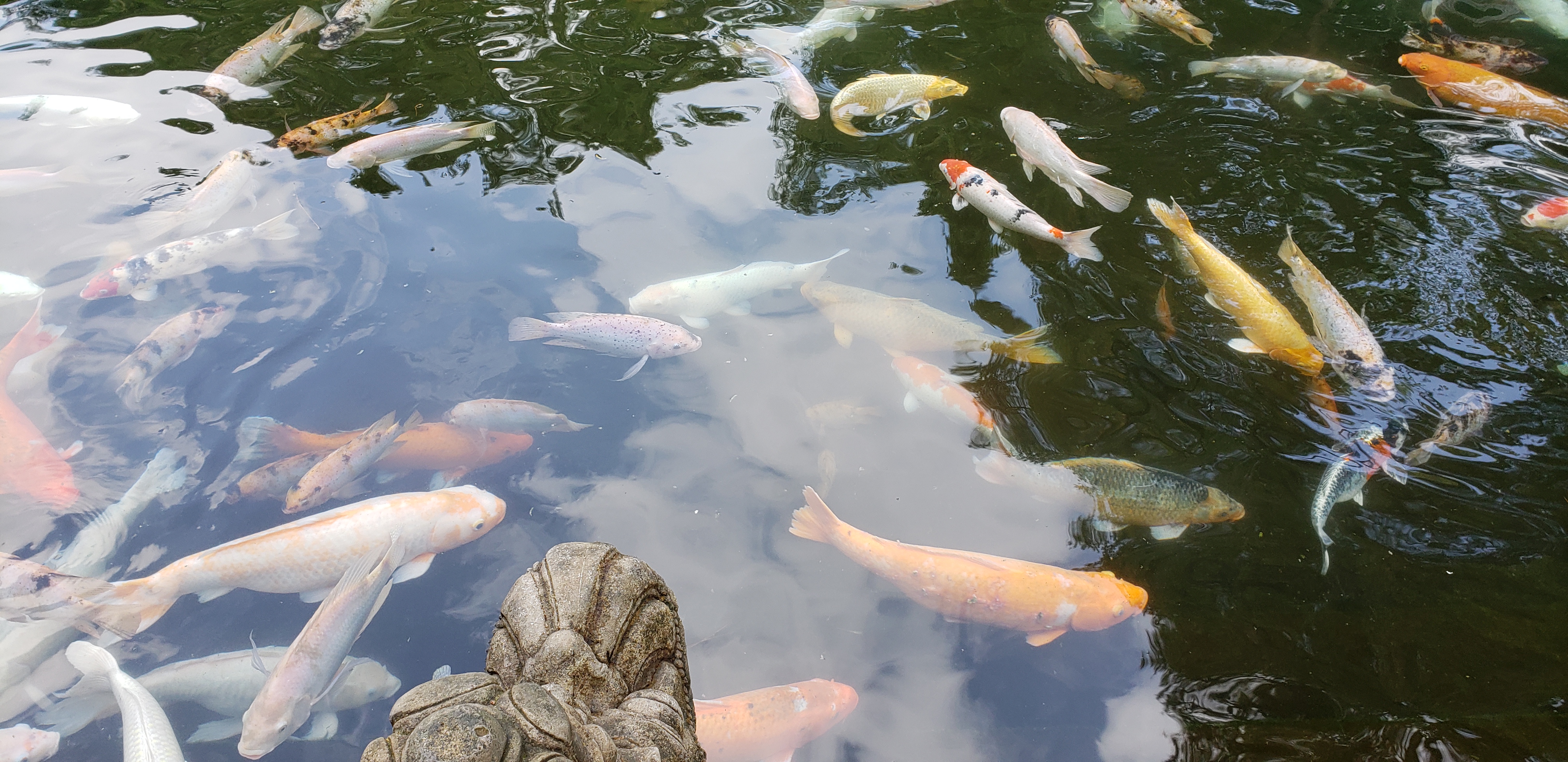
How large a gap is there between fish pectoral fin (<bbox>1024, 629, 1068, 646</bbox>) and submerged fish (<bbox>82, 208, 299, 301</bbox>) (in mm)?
4996

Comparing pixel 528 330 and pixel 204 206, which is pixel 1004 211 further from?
pixel 204 206

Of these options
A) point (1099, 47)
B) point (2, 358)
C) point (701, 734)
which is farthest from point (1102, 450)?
point (2, 358)

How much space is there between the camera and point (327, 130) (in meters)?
5.51

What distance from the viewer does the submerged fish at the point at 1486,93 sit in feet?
17.6

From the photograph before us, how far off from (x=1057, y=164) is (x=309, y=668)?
4.57 metres

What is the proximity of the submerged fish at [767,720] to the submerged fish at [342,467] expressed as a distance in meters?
2.02

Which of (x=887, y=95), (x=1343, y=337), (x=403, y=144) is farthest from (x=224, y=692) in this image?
(x=1343, y=337)

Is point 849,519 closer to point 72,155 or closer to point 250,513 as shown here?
point 250,513

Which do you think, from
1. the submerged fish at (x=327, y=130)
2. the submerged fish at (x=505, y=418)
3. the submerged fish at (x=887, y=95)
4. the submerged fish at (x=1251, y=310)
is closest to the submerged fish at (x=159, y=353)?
the submerged fish at (x=505, y=418)

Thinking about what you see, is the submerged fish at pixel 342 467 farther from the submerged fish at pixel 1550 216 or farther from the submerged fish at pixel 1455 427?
the submerged fish at pixel 1550 216

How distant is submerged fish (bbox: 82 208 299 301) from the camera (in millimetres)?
4570

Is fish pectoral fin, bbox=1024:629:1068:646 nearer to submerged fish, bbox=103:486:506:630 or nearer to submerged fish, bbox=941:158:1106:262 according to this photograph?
submerged fish, bbox=941:158:1106:262

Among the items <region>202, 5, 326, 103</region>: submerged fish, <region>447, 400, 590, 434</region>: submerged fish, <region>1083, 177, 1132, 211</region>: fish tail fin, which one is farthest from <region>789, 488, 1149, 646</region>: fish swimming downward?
<region>202, 5, 326, 103</region>: submerged fish

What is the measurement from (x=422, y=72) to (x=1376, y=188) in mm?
7115
